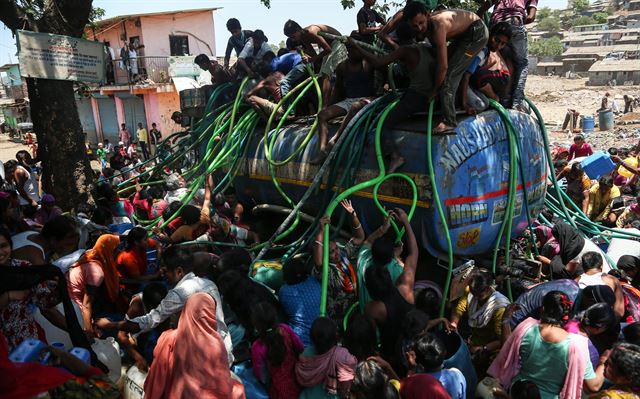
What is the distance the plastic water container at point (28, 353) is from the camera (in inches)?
93.9

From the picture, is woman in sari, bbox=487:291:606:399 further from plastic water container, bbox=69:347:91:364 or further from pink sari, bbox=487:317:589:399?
plastic water container, bbox=69:347:91:364

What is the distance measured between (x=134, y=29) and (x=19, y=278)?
A: 912 inches

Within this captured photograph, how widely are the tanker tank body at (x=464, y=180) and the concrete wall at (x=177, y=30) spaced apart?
21.1m

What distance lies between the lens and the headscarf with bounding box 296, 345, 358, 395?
115 inches

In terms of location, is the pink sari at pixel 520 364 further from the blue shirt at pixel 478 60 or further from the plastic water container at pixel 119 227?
the plastic water container at pixel 119 227

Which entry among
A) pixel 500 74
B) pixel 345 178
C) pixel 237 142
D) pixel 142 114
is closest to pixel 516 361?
pixel 345 178

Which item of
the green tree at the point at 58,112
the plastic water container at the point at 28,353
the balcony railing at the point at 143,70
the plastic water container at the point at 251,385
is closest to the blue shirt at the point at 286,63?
the green tree at the point at 58,112

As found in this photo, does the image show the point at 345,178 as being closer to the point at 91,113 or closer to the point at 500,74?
the point at 500,74

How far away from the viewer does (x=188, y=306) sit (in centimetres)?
287

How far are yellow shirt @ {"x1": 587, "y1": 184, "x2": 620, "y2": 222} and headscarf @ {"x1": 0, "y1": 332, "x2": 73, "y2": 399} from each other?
22.8ft

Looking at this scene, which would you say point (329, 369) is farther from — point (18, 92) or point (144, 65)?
point (18, 92)

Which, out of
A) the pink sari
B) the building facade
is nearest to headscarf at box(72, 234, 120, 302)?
the pink sari

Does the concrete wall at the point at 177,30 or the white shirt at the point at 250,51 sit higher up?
the concrete wall at the point at 177,30

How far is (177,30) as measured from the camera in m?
23.7
